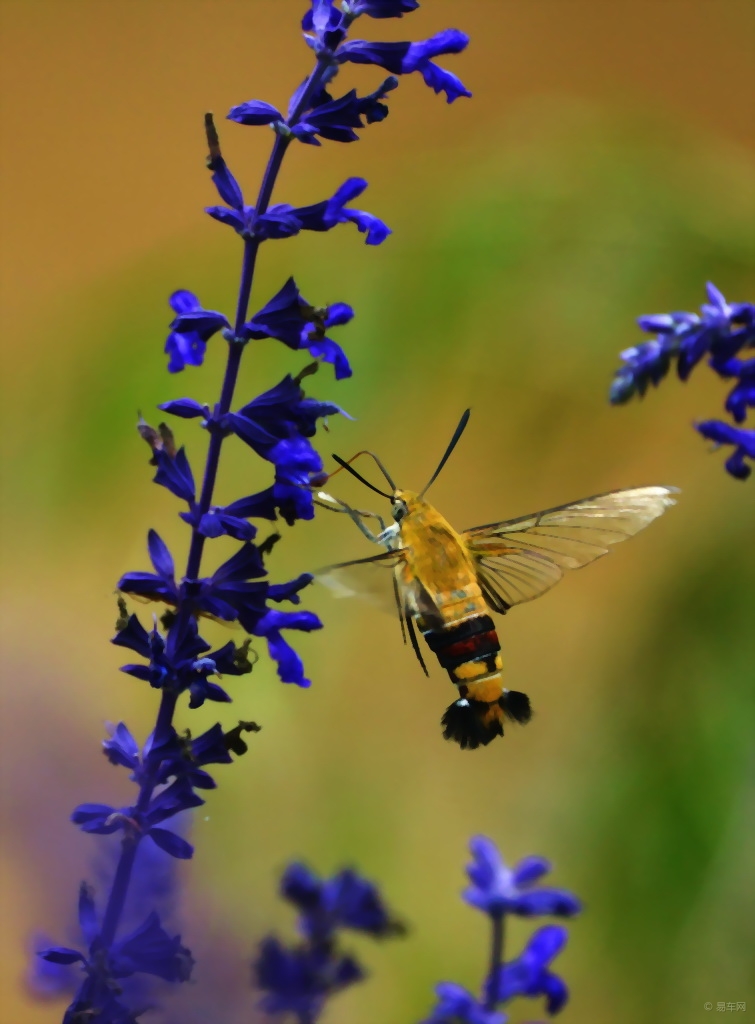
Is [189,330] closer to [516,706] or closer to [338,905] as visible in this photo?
[338,905]

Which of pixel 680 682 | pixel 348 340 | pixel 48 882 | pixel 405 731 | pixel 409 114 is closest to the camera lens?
pixel 48 882

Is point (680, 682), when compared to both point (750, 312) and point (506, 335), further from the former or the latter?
point (750, 312)

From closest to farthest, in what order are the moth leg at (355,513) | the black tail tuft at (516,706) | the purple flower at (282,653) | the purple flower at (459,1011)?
the purple flower at (459,1011) → the purple flower at (282,653) → the moth leg at (355,513) → the black tail tuft at (516,706)

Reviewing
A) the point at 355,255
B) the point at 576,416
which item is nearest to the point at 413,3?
the point at 355,255

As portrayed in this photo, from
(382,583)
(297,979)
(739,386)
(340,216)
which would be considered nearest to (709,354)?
(739,386)

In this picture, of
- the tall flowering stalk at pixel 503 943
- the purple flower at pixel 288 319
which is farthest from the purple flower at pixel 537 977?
the purple flower at pixel 288 319

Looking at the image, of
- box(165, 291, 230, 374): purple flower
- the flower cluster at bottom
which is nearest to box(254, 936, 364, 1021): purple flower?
the flower cluster at bottom

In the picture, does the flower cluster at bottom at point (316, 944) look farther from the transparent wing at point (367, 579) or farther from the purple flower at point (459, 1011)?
the transparent wing at point (367, 579)
